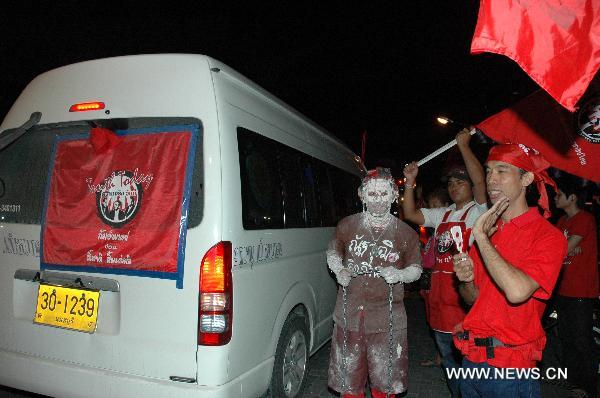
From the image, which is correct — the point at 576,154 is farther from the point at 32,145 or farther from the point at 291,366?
the point at 32,145

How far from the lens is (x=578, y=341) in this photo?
4328 mm

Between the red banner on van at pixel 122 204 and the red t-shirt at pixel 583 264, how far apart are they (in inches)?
170

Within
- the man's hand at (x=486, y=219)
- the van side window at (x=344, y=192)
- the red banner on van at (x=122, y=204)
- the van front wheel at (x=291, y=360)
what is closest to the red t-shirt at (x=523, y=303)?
the man's hand at (x=486, y=219)

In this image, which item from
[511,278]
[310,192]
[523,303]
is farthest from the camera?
[310,192]

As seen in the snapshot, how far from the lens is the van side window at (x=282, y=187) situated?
116 inches

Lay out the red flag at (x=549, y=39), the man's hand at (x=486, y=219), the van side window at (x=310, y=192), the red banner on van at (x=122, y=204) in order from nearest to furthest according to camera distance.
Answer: the red flag at (x=549, y=39), the man's hand at (x=486, y=219), the red banner on van at (x=122, y=204), the van side window at (x=310, y=192)

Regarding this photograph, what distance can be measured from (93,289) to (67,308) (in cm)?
26

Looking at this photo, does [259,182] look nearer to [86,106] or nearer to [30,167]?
[86,106]

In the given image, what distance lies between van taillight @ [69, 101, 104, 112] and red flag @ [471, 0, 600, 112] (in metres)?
2.50

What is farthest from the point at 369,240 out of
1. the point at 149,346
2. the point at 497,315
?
the point at 149,346

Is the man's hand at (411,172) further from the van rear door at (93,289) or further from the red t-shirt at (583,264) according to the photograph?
the red t-shirt at (583,264)

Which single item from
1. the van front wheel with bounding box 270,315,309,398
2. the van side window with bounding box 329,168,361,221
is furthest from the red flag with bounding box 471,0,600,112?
the van side window with bounding box 329,168,361,221

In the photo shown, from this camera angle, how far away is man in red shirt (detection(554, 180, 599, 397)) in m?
4.27

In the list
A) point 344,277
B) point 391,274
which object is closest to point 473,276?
point 391,274
